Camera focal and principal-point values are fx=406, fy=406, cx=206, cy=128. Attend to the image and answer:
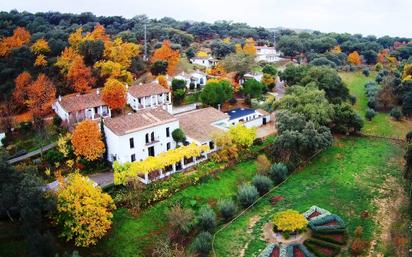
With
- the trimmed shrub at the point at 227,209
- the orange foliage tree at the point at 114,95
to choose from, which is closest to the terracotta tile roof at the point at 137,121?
the orange foliage tree at the point at 114,95

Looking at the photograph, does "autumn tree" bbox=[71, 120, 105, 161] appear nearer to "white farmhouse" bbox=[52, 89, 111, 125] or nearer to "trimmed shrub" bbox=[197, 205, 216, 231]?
"white farmhouse" bbox=[52, 89, 111, 125]

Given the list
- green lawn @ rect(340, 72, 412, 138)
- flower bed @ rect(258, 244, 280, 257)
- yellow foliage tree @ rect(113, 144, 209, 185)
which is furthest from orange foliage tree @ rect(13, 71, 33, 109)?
green lawn @ rect(340, 72, 412, 138)

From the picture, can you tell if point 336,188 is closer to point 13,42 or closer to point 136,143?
point 136,143

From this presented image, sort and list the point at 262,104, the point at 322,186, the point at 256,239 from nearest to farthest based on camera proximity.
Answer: the point at 256,239 < the point at 322,186 < the point at 262,104

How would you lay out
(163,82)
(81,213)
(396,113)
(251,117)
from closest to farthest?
(81,213), (251,117), (163,82), (396,113)

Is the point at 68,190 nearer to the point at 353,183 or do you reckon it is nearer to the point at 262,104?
the point at 353,183

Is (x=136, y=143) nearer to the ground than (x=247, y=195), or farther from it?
farther from it

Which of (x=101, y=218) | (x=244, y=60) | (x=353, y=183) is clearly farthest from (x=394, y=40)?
(x=101, y=218)

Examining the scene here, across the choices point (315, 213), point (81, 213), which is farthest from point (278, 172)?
point (81, 213)
